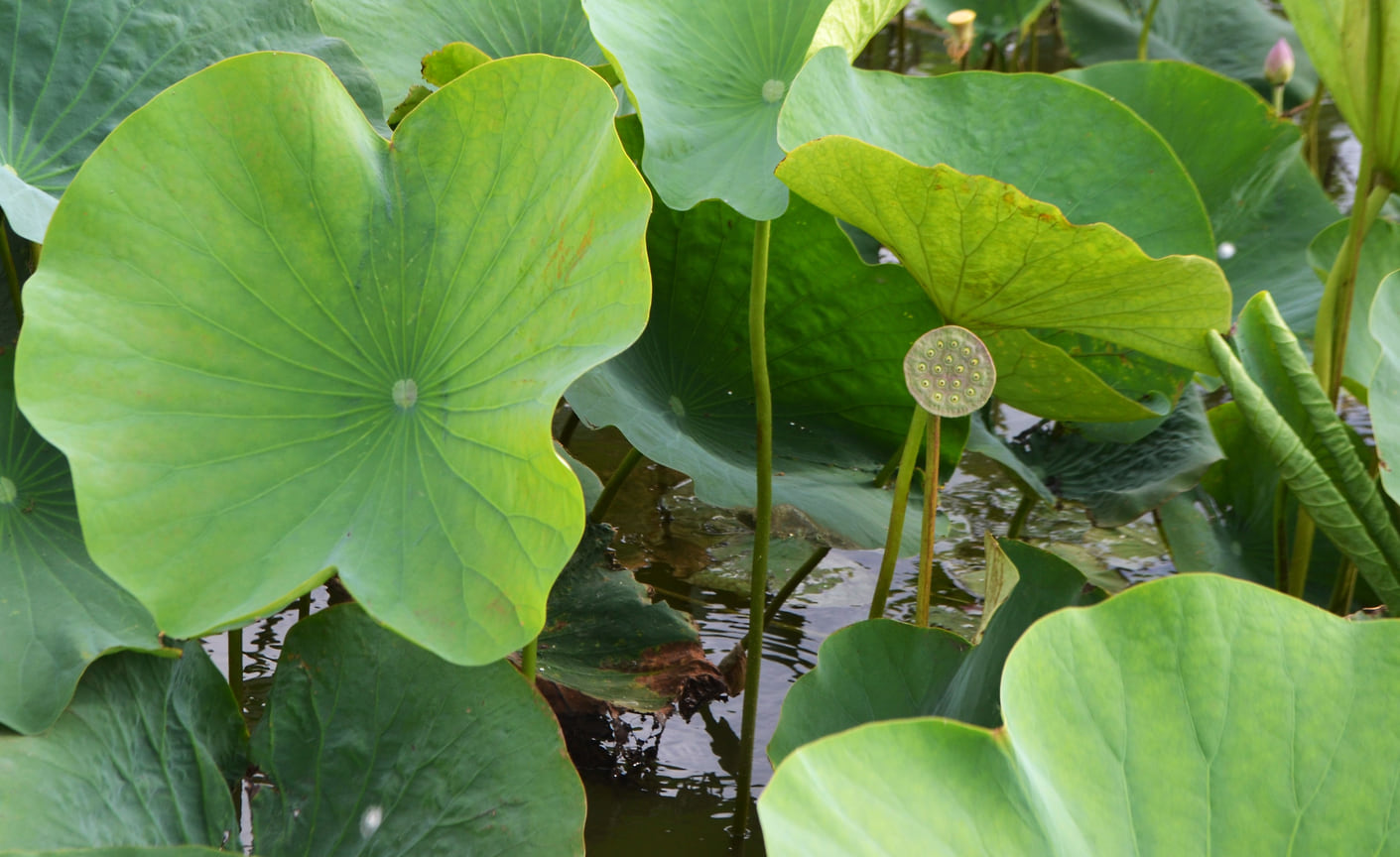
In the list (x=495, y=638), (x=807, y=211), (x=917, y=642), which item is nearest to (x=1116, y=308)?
(x=917, y=642)

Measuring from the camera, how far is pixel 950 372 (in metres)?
0.91

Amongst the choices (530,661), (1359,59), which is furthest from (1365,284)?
(530,661)

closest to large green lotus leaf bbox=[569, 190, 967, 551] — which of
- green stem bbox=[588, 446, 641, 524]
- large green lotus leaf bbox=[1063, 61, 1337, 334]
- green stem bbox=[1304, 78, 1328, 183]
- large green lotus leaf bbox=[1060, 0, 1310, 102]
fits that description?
green stem bbox=[588, 446, 641, 524]

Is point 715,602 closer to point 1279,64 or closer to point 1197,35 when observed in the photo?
point 1279,64

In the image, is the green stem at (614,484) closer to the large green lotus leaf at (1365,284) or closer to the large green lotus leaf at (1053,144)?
the large green lotus leaf at (1053,144)

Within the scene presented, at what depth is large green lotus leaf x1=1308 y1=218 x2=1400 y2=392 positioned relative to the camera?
1.21 meters

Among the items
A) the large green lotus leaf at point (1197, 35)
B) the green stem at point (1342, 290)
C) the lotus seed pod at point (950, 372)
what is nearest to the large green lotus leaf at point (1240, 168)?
the green stem at point (1342, 290)

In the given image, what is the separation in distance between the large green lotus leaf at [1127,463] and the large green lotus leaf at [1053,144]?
319 millimetres

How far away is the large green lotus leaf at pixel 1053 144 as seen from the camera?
109 cm

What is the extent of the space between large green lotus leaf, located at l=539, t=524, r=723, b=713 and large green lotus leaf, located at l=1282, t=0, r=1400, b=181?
787 millimetres

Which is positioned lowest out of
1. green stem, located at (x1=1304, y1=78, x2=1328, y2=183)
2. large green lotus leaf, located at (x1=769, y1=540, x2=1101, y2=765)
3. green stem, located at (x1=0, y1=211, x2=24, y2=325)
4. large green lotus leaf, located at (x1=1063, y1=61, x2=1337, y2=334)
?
large green lotus leaf, located at (x1=769, y1=540, x2=1101, y2=765)

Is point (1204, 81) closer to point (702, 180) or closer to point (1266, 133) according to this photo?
point (1266, 133)

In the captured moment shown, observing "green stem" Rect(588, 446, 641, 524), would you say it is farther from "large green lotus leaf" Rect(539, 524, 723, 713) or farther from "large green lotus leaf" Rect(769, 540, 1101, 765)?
"large green lotus leaf" Rect(769, 540, 1101, 765)

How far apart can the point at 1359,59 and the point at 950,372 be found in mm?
514
